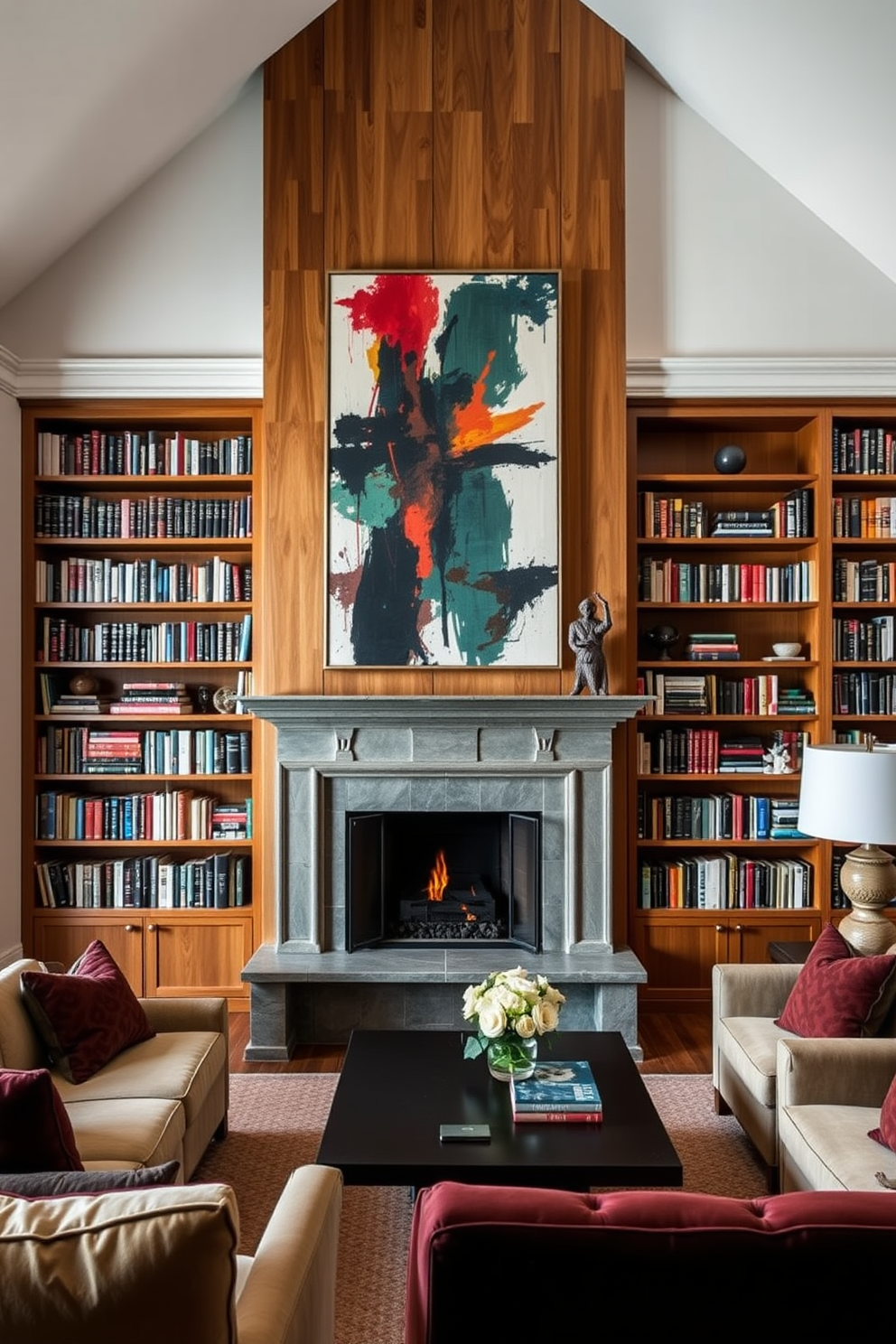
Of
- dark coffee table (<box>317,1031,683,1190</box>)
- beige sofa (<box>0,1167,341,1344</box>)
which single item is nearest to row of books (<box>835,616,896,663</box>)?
dark coffee table (<box>317,1031,683,1190</box>)

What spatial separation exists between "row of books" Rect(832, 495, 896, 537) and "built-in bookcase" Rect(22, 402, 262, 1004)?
273 cm

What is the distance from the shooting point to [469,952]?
13.0 feet

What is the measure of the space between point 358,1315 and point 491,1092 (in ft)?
1.95

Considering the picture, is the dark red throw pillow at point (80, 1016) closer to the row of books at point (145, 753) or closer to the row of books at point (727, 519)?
the row of books at point (145, 753)

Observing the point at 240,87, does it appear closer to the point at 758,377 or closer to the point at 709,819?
the point at 758,377

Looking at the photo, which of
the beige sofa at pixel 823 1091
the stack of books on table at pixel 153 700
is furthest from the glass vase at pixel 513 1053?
the stack of books on table at pixel 153 700

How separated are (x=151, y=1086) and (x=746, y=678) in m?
3.15

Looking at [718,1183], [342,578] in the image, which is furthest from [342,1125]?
[342,578]

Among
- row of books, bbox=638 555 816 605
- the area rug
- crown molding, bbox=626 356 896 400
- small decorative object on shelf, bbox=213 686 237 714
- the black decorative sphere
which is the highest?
crown molding, bbox=626 356 896 400

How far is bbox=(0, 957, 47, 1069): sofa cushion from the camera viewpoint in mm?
2357

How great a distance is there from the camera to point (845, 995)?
2.64 metres

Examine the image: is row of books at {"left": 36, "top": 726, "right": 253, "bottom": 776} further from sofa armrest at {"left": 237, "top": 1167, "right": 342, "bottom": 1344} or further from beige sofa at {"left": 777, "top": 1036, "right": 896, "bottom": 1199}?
sofa armrest at {"left": 237, "top": 1167, "right": 342, "bottom": 1344}

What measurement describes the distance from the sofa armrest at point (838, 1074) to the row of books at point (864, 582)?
2455 mm

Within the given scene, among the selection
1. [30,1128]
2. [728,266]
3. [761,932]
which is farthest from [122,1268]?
[728,266]
